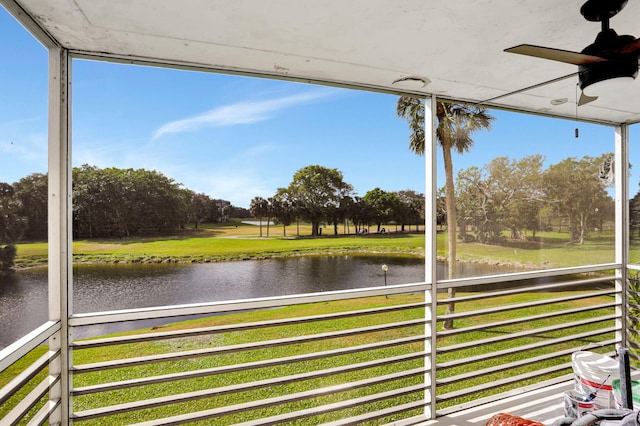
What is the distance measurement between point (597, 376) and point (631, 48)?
49.5 inches

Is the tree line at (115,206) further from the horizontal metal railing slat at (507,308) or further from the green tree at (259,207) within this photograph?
the horizontal metal railing slat at (507,308)

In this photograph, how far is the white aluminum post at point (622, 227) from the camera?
321 cm

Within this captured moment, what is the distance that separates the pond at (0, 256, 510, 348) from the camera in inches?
56.8

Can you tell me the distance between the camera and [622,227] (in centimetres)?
324

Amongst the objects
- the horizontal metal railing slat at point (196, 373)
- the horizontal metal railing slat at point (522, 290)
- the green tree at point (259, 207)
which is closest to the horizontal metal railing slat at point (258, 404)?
the horizontal metal railing slat at point (196, 373)

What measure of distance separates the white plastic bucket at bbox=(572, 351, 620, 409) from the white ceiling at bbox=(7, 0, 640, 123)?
146 centimetres

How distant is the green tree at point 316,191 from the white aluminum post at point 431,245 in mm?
969

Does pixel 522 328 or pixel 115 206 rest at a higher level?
pixel 115 206

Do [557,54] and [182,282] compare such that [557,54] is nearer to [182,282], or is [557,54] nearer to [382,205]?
[382,205]

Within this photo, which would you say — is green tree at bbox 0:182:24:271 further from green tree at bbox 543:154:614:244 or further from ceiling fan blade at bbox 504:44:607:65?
green tree at bbox 543:154:614:244

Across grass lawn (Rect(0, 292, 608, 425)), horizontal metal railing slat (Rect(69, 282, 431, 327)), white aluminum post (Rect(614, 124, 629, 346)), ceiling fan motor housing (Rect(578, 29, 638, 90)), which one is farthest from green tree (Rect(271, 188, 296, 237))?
white aluminum post (Rect(614, 124, 629, 346))

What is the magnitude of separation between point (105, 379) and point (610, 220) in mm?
5096

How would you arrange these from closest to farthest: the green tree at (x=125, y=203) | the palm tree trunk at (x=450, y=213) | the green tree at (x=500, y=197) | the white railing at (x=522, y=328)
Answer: the green tree at (x=125, y=203) < the white railing at (x=522, y=328) < the palm tree trunk at (x=450, y=213) < the green tree at (x=500, y=197)

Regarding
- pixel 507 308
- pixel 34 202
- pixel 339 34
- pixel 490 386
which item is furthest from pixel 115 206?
pixel 507 308
